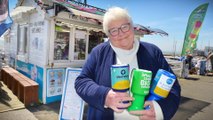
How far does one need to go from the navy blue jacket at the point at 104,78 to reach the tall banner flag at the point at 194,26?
464 inches

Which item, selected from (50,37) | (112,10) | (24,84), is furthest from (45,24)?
(112,10)

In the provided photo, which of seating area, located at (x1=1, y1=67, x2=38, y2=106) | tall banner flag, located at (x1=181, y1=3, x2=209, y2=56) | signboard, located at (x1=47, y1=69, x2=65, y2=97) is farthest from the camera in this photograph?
tall banner flag, located at (x1=181, y1=3, x2=209, y2=56)

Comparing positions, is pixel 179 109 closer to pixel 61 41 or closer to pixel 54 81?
pixel 54 81

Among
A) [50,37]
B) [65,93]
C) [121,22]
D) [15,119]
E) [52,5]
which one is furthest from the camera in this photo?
[50,37]

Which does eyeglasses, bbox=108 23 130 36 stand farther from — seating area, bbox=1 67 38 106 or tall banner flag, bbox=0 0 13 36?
tall banner flag, bbox=0 0 13 36

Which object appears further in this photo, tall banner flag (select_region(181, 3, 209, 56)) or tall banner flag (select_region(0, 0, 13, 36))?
tall banner flag (select_region(181, 3, 209, 56))

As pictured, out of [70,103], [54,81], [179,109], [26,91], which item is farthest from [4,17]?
[179,109]

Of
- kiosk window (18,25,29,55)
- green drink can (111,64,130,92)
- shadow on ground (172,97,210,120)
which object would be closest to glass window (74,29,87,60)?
kiosk window (18,25,29,55)

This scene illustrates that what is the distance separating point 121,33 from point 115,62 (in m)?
0.23

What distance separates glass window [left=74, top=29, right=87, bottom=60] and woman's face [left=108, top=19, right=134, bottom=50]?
176 inches

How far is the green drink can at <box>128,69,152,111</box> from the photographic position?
3.41 feet

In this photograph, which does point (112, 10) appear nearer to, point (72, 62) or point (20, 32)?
point (72, 62)

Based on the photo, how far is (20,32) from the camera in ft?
21.9

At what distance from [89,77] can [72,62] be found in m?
4.42
